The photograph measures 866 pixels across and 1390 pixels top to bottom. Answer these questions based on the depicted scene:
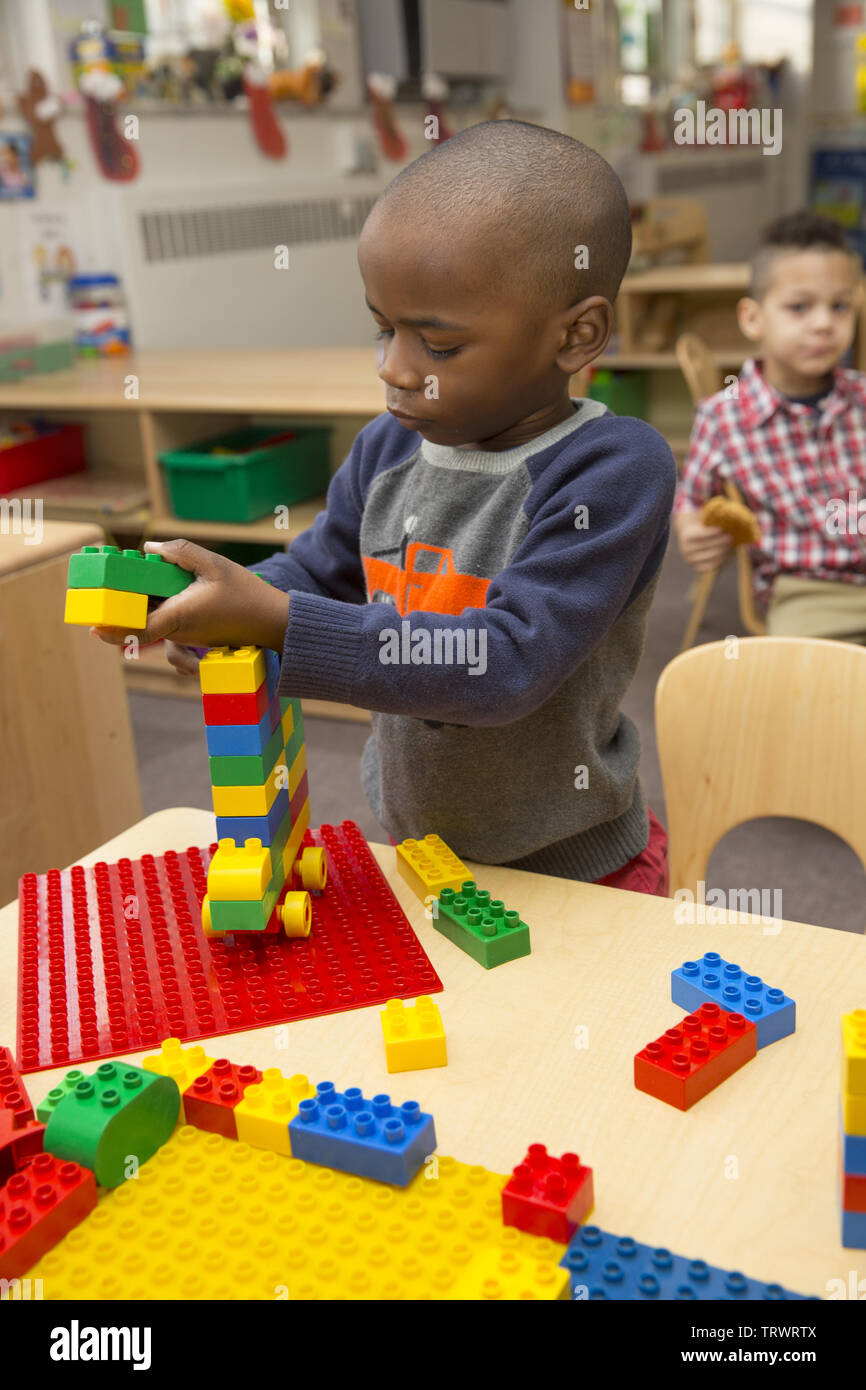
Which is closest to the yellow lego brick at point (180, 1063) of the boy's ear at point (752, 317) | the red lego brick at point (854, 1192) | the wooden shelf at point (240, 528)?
the red lego brick at point (854, 1192)

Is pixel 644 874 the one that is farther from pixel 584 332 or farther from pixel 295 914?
pixel 584 332

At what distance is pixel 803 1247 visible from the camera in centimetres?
A: 63

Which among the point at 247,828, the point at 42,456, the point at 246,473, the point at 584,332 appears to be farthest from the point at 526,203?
the point at 42,456

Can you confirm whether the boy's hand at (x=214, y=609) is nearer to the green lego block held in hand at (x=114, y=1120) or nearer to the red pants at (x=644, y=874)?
the green lego block held in hand at (x=114, y=1120)

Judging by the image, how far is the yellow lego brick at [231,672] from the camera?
0.86 meters

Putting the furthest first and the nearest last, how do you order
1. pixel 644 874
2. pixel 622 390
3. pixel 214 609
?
pixel 622 390, pixel 644 874, pixel 214 609

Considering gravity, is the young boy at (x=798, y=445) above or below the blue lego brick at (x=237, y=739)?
below

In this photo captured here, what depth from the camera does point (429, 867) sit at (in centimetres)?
99

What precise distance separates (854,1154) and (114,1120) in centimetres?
40

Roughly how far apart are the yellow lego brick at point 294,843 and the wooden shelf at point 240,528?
1915 millimetres

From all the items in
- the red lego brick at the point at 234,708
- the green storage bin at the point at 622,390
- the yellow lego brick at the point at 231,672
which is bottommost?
the green storage bin at the point at 622,390

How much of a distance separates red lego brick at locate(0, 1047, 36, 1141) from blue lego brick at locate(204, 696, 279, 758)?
0.81 ft

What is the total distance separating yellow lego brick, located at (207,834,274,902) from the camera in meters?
0.88
